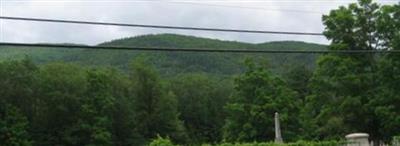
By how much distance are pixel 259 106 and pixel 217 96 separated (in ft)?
97.7

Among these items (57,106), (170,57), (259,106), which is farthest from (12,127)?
(170,57)

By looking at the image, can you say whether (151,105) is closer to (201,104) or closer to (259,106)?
(201,104)

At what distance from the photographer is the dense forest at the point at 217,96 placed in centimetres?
2989

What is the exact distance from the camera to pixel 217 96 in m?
70.2

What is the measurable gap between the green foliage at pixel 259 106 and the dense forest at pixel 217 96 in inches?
2.6

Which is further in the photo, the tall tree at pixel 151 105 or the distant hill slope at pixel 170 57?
the distant hill slope at pixel 170 57

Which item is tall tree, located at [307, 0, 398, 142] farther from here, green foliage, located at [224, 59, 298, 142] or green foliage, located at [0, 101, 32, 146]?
green foliage, located at [0, 101, 32, 146]

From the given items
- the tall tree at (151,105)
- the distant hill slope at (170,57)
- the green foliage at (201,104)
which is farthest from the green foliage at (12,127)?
the green foliage at (201,104)

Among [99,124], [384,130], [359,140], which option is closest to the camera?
[359,140]

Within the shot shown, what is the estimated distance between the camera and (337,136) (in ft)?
97.9

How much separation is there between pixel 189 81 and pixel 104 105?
2072 centimetres

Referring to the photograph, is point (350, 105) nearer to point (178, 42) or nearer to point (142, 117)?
point (142, 117)

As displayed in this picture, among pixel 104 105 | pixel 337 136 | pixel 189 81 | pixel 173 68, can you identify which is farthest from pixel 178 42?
pixel 337 136

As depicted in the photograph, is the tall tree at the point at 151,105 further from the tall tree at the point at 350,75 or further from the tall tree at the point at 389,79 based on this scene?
the tall tree at the point at 389,79
